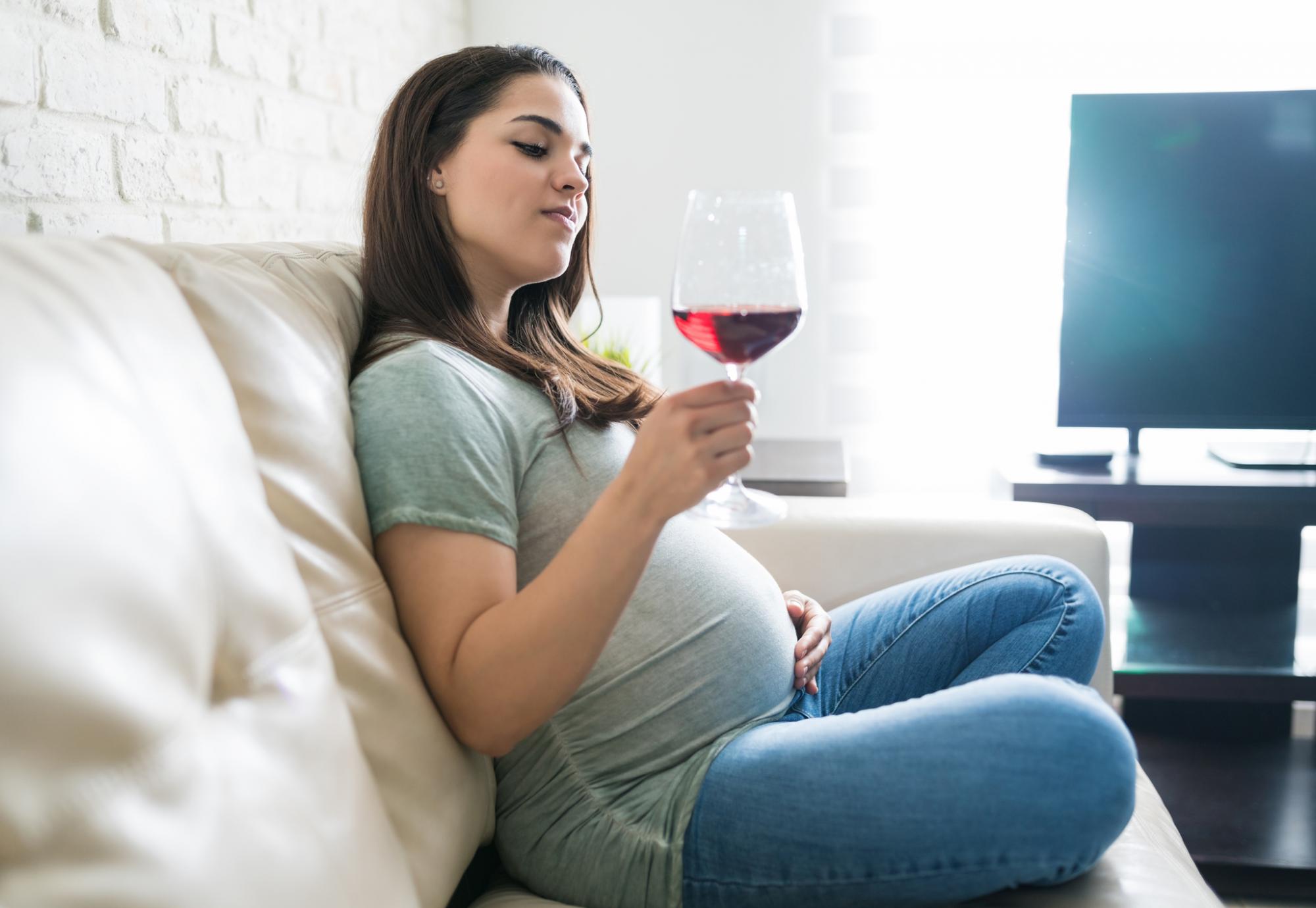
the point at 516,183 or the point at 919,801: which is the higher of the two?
the point at 516,183

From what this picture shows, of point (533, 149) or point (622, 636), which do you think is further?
point (533, 149)

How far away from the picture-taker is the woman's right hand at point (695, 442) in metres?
0.77

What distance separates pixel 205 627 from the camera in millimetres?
611

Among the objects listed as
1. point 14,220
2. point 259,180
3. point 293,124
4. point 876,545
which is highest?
point 293,124

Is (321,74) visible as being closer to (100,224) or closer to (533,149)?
(100,224)

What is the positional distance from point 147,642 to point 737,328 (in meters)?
0.46

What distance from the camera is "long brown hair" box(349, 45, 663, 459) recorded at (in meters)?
1.12

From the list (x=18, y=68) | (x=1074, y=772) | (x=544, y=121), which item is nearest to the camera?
(x=1074, y=772)

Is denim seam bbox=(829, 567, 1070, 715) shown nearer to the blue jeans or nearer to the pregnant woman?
the pregnant woman

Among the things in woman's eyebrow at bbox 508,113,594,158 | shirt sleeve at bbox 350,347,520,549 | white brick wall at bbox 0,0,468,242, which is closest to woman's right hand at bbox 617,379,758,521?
shirt sleeve at bbox 350,347,520,549

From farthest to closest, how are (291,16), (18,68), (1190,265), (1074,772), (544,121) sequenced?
1. (1190,265)
2. (291,16)
3. (544,121)
4. (18,68)
5. (1074,772)

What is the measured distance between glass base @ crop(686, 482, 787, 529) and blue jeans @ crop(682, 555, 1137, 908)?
0.26 meters

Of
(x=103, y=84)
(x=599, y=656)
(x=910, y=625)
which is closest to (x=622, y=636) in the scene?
(x=599, y=656)

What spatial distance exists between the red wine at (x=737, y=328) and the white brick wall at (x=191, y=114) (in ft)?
2.63
